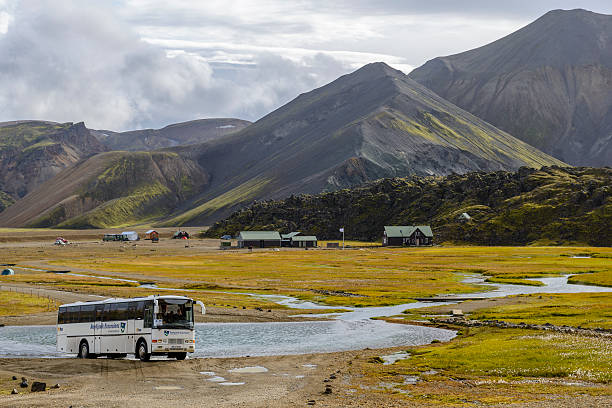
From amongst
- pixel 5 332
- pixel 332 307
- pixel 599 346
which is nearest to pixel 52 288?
pixel 5 332

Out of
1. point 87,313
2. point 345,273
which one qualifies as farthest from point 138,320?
point 345,273

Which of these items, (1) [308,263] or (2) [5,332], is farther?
(1) [308,263]

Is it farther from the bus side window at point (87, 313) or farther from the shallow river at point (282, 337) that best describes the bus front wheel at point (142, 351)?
the bus side window at point (87, 313)

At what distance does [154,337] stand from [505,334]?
3288 cm

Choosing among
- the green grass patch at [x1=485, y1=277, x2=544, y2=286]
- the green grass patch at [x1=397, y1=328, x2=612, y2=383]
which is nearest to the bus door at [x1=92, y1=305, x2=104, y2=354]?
the green grass patch at [x1=397, y1=328, x2=612, y2=383]

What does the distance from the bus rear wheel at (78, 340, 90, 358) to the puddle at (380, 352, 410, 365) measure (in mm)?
25027

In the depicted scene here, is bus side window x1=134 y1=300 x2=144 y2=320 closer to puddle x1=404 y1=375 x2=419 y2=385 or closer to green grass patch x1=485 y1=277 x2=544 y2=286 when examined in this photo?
puddle x1=404 y1=375 x2=419 y2=385

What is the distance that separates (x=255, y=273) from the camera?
485 ft

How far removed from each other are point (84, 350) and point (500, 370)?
3438 centimetres

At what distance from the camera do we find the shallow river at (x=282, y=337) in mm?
59844

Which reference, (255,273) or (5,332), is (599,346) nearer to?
(5,332)

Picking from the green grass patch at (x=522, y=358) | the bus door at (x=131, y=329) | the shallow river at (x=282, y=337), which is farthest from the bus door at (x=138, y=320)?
the green grass patch at (x=522, y=358)

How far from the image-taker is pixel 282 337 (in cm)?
6825

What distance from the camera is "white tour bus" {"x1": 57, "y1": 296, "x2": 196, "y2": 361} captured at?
171ft
